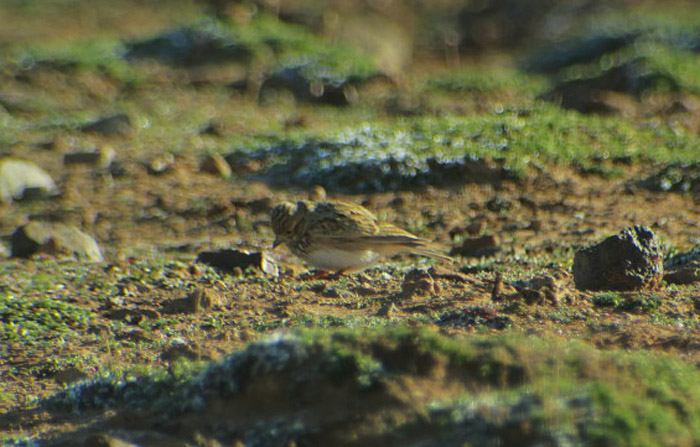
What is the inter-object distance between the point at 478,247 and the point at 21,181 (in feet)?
16.2

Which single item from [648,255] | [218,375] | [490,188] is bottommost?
[218,375]

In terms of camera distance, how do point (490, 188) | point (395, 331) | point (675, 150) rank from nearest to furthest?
point (395, 331) → point (490, 188) → point (675, 150)

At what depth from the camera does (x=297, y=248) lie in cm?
816

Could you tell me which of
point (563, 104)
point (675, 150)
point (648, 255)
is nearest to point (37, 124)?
point (563, 104)

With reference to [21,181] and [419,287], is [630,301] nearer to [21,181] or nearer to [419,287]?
[419,287]

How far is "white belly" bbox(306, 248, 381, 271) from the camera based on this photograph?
25.6 ft

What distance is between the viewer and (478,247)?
8484 millimetres

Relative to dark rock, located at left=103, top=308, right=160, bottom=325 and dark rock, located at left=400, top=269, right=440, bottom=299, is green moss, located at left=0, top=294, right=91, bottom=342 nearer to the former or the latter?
dark rock, located at left=103, top=308, right=160, bottom=325

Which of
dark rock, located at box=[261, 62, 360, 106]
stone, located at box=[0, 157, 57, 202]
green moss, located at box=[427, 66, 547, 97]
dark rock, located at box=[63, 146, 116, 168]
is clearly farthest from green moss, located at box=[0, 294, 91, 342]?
green moss, located at box=[427, 66, 547, 97]

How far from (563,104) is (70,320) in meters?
8.05

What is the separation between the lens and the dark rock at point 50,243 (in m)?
8.89

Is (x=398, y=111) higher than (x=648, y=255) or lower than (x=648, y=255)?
higher

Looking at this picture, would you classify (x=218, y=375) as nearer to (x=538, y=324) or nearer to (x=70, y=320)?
(x=538, y=324)

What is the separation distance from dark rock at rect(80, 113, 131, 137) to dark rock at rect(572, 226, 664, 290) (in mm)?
7813
